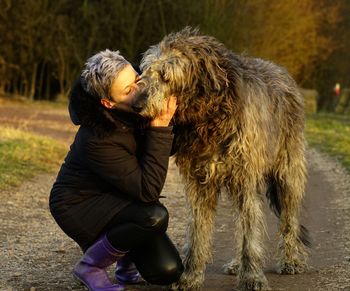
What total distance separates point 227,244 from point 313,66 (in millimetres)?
Answer: 26518

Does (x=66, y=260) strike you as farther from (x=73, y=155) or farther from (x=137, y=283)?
(x=73, y=155)

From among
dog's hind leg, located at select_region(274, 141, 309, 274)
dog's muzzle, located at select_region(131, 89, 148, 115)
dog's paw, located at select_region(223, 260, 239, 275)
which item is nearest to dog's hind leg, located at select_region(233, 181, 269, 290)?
dog's paw, located at select_region(223, 260, 239, 275)

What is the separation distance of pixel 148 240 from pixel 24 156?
Result: 23.4 ft

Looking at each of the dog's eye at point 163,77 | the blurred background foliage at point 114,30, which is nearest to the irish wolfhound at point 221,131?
the dog's eye at point 163,77

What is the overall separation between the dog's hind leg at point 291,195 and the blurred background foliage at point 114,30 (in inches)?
755

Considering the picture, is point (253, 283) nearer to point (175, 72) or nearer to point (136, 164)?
point (136, 164)

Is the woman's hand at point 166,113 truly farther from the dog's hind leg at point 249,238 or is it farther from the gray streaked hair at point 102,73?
the dog's hind leg at point 249,238

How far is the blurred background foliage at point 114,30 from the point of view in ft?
85.9

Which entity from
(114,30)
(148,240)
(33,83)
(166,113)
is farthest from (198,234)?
(33,83)

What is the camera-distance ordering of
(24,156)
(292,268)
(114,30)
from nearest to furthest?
(292,268), (24,156), (114,30)

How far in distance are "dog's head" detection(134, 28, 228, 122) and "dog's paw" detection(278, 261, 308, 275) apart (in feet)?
5.84

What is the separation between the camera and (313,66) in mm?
32375

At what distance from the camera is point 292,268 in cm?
587

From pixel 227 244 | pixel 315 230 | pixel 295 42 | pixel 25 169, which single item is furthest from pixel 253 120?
pixel 295 42
